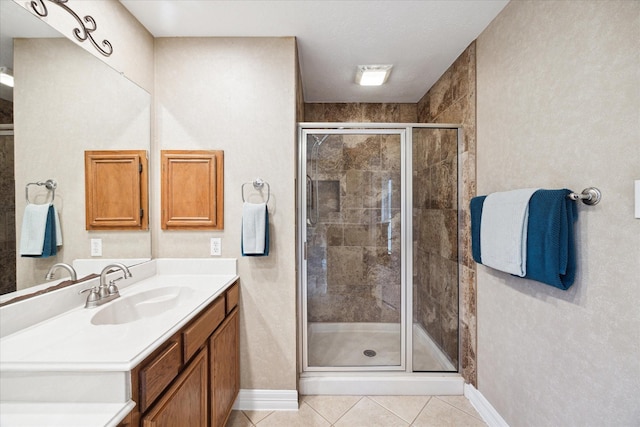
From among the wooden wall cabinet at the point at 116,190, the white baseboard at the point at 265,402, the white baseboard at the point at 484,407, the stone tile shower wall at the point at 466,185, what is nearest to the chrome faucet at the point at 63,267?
the wooden wall cabinet at the point at 116,190

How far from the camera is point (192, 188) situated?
68.9 inches

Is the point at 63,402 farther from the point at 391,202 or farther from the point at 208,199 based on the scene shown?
the point at 391,202

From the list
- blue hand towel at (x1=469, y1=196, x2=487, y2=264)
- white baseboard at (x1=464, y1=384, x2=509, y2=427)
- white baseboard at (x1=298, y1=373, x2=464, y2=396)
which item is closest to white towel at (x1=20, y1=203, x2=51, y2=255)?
white baseboard at (x1=298, y1=373, x2=464, y2=396)

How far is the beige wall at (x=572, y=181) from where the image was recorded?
0.92 m

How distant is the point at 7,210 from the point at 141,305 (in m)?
0.67

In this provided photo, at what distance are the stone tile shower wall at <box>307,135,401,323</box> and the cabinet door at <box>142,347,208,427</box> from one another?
939 mm

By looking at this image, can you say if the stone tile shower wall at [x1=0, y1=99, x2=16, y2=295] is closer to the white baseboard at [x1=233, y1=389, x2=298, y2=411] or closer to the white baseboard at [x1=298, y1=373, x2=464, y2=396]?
the white baseboard at [x1=233, y1=389, x2=298, y2=411]

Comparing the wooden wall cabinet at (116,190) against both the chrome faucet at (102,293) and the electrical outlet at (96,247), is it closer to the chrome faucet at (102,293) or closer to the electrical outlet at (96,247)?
the electrical outlet at (96,247)

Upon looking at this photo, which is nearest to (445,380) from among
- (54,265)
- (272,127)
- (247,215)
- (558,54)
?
(247,215)

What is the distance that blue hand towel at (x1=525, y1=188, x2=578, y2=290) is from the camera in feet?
3.53

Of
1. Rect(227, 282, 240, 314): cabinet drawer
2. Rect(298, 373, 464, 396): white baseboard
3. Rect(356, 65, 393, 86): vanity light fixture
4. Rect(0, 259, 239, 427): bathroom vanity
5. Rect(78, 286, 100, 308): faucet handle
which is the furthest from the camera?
Rect(356, 65, 393, 86): vanity light fixture

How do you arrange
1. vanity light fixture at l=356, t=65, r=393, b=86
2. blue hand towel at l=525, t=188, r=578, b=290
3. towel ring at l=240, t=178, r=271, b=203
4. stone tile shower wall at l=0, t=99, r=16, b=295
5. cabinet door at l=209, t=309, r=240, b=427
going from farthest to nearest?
vanity light fixture at l=356, t=65, r=393, b=86 < towel ring at l=240, t=178, r=271, b=203 < cabinet door at l=209, t=309, r=240, b=427 < blue hand towel at l=525, t=188, r=578, b=290 < stone tile shower wall at l=0, t=99, r=16, b=295

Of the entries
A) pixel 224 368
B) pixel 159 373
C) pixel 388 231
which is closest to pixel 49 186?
pixel 159 373

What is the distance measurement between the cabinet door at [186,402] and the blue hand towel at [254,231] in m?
0.60
